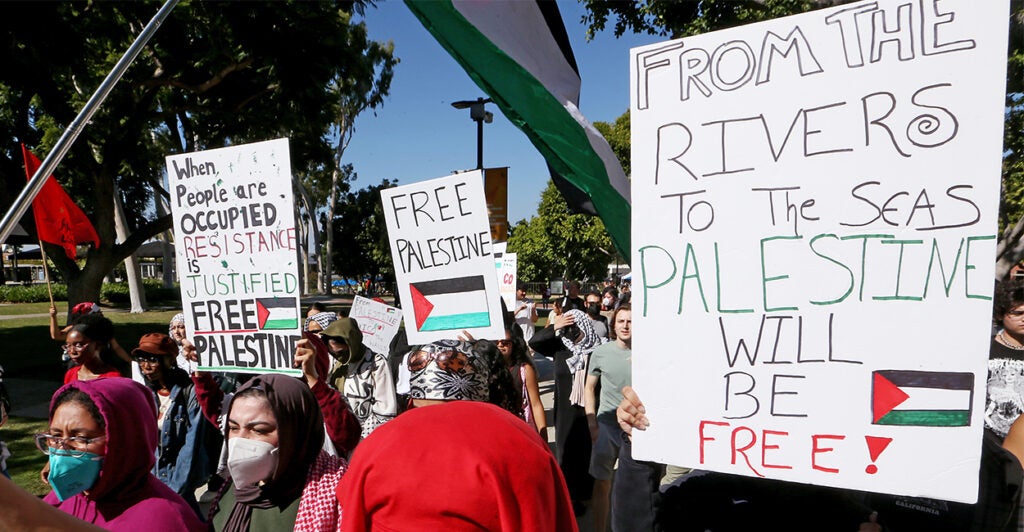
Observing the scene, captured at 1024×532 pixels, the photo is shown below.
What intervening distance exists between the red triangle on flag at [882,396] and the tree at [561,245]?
32427 millimetres

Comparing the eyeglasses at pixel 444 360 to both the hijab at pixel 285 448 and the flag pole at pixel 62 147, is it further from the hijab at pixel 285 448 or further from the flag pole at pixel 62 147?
the flag pole at pixel 62 147

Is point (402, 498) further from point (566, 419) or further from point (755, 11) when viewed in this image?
point (755, 11)

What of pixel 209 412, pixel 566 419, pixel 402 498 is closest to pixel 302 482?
pixel 402 498

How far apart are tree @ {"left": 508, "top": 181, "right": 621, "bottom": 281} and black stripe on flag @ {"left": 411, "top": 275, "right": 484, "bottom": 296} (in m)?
30.6

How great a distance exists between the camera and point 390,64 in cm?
3244

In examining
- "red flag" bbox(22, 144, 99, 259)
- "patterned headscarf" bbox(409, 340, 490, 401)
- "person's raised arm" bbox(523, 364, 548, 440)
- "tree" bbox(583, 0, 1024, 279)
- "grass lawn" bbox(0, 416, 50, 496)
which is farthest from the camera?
"tree" bbox(583, 0, 1024, 279)

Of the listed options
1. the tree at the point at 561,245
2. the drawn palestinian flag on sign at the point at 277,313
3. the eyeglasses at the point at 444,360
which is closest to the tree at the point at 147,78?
the drawn palestinian flag on sign at the point at 277,313

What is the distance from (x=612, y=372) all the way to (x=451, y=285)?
1.33 meters

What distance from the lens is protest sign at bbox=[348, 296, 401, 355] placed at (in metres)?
5.25

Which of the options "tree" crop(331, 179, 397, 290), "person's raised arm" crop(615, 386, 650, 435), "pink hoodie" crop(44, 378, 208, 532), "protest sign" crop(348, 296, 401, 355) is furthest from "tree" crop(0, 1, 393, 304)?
"tree" crop(331, 179, 397, 290)

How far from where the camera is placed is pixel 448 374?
1.66 m

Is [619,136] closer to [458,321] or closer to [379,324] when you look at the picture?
[379,324]

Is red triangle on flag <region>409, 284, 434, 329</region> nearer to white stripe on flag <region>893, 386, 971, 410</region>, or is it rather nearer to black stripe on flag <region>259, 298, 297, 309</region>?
black stripe on flag <region>259, 298, 297, 309</region>

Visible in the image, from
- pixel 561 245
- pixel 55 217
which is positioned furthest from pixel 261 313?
pixel 561 245
